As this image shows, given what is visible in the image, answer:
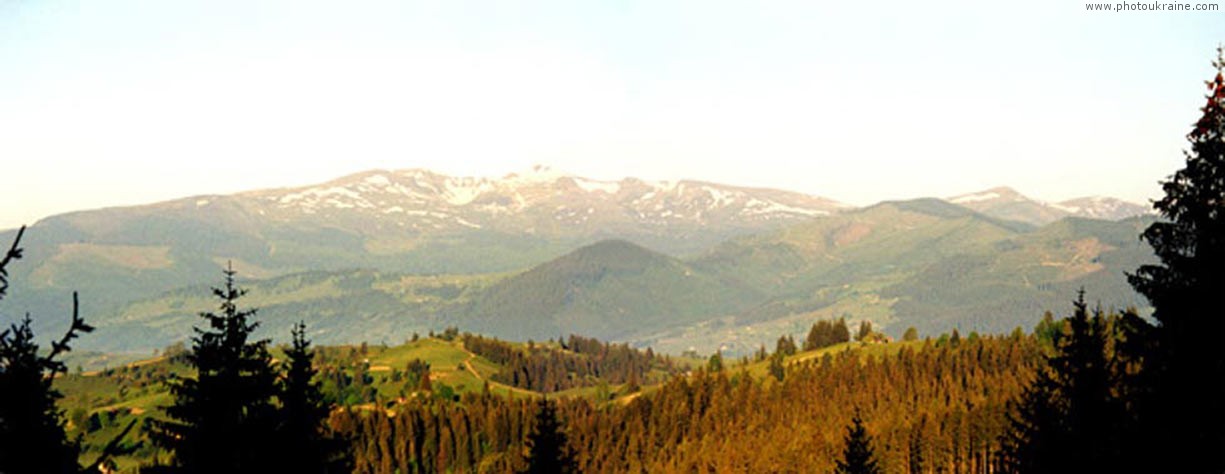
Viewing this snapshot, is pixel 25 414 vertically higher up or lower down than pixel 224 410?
higher up

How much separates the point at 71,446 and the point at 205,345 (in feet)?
37.7

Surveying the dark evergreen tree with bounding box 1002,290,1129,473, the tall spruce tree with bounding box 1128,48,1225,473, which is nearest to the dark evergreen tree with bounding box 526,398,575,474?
the dark evergreen tree with bounding box 1002,290,1129,473

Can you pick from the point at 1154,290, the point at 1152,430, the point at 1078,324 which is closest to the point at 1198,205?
the point at 1154,290

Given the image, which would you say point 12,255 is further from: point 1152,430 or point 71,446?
point 1152,430

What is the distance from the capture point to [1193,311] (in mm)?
25688

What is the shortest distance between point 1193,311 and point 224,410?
1137 inches

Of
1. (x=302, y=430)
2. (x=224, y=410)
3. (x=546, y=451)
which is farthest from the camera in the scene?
(x=546, y=451)

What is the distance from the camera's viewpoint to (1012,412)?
16325cm

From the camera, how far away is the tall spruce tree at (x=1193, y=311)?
25.3 metres

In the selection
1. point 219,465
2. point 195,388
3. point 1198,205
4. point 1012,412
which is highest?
point 1198,205

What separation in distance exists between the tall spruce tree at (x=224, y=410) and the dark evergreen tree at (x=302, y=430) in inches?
36.0

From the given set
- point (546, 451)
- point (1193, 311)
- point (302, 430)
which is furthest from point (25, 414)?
point (546, 451)

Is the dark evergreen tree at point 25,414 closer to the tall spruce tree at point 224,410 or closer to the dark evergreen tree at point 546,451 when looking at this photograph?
the tall spruce tree at point 224,410

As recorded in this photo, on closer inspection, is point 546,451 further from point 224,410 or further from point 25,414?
point 25,414
